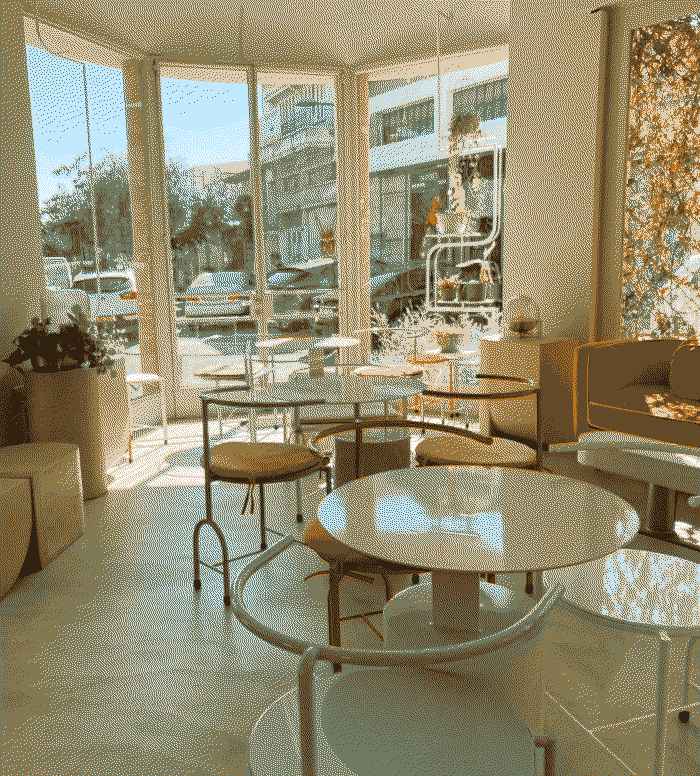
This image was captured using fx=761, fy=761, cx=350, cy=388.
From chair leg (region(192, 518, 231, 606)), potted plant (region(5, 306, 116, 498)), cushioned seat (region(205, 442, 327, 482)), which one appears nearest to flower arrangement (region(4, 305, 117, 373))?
potted plant (region(5, 306, 116, 498))

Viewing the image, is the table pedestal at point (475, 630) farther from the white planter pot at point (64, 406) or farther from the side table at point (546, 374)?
the side table at point (546, 374)

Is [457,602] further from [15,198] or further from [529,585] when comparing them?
[15,198]

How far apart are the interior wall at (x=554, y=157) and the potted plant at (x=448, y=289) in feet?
3.20

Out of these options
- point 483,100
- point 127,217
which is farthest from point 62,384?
point 483,100

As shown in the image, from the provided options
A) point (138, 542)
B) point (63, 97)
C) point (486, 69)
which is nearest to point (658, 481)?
point (138, 542)

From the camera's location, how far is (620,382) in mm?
4445

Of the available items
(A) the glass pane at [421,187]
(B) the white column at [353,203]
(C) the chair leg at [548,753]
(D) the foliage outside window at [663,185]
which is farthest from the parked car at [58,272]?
(C) the chair leg at [548,753]

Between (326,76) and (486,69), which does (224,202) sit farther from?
(486,69)

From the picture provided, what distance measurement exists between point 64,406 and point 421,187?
13.3 feet

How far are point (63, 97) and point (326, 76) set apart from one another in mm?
2350

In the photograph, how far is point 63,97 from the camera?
5.82 meters

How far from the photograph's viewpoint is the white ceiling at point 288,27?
558 cm

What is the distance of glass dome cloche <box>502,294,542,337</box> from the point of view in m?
5.14

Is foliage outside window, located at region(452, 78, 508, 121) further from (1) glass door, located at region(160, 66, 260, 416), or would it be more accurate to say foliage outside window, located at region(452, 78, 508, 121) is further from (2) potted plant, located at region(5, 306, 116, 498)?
(2) potted plant, located at region(5, 306, 116, 498)
